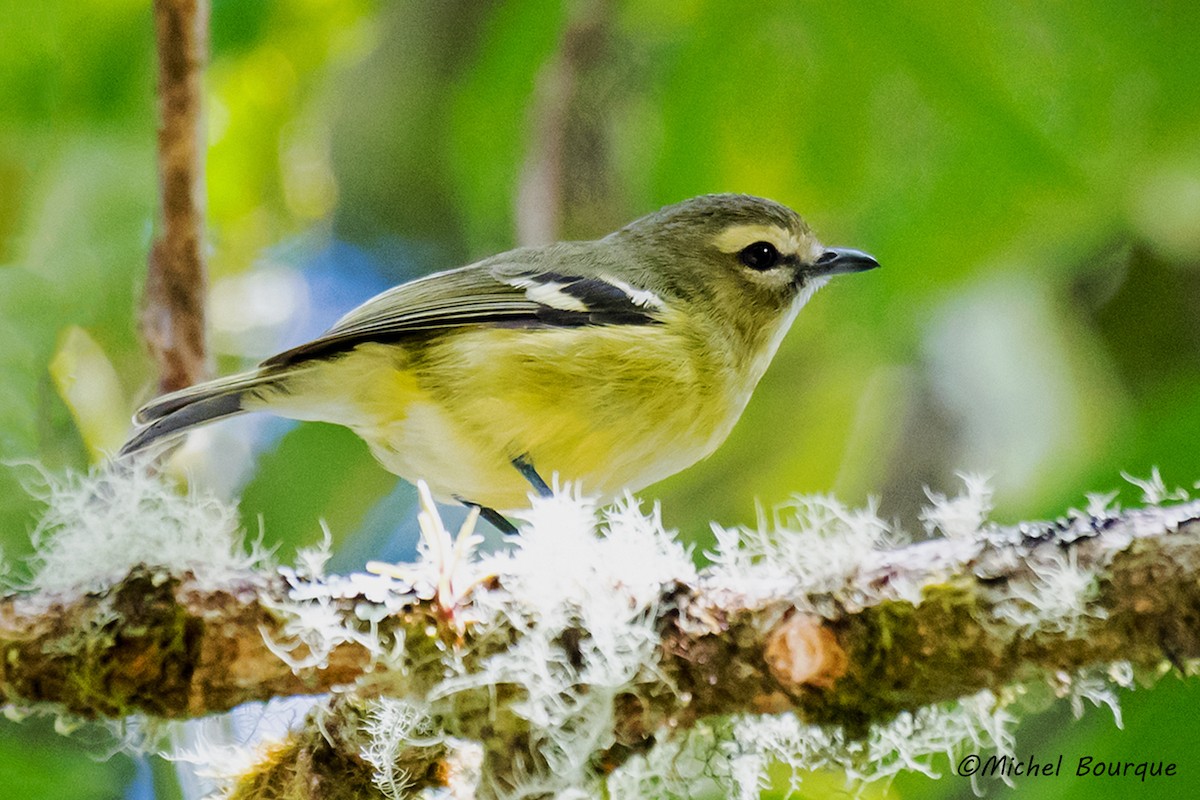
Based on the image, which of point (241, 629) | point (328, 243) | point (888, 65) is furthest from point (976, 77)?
point (328, 243)

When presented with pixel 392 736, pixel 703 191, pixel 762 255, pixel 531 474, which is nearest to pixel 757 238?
pixel 762 255

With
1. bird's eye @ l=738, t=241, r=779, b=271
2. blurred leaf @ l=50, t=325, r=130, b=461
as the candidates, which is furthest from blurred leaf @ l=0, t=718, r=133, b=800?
bird's eye @ l=738, t=241, r=779, b=271

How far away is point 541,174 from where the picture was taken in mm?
2867

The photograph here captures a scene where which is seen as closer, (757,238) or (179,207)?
(179,207)

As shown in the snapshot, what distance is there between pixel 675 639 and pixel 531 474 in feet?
2.18

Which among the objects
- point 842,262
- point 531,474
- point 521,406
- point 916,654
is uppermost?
point 842,262

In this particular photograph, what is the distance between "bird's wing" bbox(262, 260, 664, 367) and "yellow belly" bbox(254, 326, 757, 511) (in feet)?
0.14

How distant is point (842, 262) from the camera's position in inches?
88.4

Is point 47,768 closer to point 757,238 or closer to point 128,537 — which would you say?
point 128,537

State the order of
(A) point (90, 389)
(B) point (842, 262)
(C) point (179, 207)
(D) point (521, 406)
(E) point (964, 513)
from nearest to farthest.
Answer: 1. (E) point (964, 513)
2. (D) point (521, 406)
3. (C) point (179, 207)
4. (B) point (842, 262)
5. (A) point (90, 389)

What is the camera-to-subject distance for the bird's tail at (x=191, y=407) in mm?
1776

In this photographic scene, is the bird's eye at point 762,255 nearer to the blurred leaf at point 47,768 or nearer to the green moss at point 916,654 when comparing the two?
the green moss at point 916,654

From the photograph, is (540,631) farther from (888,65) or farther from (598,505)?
(888,65)

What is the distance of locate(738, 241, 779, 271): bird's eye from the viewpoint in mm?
2322
